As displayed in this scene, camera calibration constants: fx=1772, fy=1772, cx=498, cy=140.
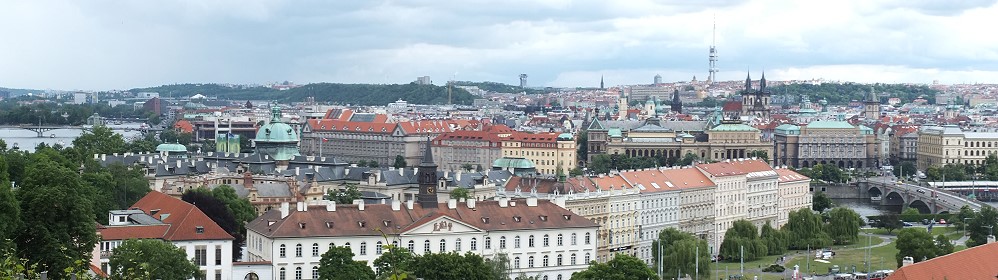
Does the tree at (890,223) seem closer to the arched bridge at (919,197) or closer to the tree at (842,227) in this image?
the tree at (842,227)

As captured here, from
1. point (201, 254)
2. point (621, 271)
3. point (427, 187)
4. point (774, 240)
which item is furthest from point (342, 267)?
point (774, 240)

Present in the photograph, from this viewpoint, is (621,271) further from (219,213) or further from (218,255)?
(219,213)

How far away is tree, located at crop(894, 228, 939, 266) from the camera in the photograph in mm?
74938

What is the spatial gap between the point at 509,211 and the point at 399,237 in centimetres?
582

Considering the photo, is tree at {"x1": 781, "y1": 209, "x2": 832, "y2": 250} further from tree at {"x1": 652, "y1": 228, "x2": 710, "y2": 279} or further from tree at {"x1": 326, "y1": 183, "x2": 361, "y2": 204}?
tree at {"x1": 326, "y1": 183, "x2": 361, "y2": 204}

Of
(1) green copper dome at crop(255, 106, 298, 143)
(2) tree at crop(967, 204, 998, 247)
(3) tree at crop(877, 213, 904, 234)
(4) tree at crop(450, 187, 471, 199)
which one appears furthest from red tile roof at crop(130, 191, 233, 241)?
(1) green copper dome at crop(255, 106, 298, 143)

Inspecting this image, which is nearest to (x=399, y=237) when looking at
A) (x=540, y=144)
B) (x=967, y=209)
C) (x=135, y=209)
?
(x=135, y=209)

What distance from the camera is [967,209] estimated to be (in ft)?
348

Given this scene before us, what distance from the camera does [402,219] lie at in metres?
66.8

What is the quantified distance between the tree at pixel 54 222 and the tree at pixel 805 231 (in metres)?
47.0

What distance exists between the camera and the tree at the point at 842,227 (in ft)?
308

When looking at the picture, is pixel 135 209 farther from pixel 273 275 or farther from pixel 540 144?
pixel 540 144

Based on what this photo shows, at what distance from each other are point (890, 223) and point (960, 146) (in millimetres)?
82982

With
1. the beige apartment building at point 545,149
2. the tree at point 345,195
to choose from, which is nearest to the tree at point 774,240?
the tree at point 345,195
